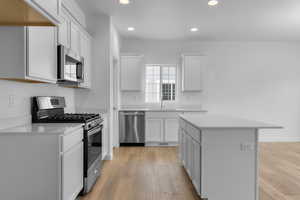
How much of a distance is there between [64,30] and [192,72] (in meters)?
3.64

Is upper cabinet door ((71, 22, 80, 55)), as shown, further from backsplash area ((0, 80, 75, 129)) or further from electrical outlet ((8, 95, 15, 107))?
electrical outlet ((8, 95, 15, 107))

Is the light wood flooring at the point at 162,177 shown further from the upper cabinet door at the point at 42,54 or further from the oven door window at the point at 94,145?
the upper cabinet door at the point at 42,54

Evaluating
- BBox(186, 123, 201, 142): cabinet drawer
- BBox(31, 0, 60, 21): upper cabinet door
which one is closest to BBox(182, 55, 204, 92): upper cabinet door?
BBox(186, 123, 201, 142): cabinet drawer

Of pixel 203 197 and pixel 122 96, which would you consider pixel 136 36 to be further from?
pixel 203 197

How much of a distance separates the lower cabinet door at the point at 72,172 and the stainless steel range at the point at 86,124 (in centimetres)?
13

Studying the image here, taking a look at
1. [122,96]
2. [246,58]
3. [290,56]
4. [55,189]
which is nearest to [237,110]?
[246,58]

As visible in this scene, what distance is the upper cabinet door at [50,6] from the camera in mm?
1429

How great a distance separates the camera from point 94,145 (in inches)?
120

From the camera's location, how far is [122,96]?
6.07 metres

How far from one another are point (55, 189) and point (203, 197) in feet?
5.06

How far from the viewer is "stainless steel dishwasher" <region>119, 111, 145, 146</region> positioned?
5.49 m

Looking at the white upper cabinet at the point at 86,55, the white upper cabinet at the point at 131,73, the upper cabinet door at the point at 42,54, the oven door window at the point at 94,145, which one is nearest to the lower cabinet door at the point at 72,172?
the oven door window at the point at 94,145

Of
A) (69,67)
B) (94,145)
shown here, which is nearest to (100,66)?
(69,67)

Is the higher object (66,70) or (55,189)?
(66,70)
